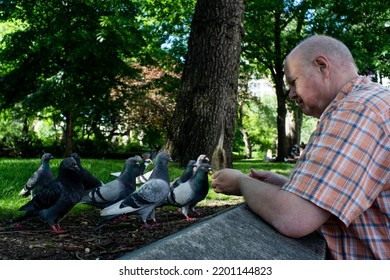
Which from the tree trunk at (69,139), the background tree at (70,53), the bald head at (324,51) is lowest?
the tree trunk at (69,139)

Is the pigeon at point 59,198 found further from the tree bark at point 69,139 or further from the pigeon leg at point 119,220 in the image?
the tree bark at point 69,139

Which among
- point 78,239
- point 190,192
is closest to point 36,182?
point 190,192

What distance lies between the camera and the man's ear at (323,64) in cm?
202

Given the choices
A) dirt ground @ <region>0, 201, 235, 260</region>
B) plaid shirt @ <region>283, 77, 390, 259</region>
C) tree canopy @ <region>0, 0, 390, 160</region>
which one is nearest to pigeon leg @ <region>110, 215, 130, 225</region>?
dirt ground @ <region>0, 201, 235, 260</region>

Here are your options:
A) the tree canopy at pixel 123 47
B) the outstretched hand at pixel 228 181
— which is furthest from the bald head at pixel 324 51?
the tree canopy at pixel 123 47

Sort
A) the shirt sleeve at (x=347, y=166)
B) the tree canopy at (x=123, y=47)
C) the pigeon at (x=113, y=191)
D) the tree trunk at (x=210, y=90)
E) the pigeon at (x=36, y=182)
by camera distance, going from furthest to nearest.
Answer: the tree canopy at (x=123, y=47)
the tree trunk at (x=210, y=90)
the pigeon at (x=36, y=182)
the pigeon at (x=113, y=191)
the shirt sleeve at (x=347, y=166)

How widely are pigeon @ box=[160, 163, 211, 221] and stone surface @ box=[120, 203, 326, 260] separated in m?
1.11

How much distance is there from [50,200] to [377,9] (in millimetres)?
19270

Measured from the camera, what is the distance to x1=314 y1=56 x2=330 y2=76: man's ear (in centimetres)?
202

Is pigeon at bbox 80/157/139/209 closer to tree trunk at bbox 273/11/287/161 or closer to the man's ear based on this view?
the man's ear

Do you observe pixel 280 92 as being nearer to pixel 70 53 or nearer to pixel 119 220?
pixel 70 53

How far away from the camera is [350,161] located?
1762 mm

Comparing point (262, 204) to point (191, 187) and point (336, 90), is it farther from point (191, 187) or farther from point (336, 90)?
point (191, 187)

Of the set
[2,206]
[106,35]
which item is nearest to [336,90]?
[2,206]
